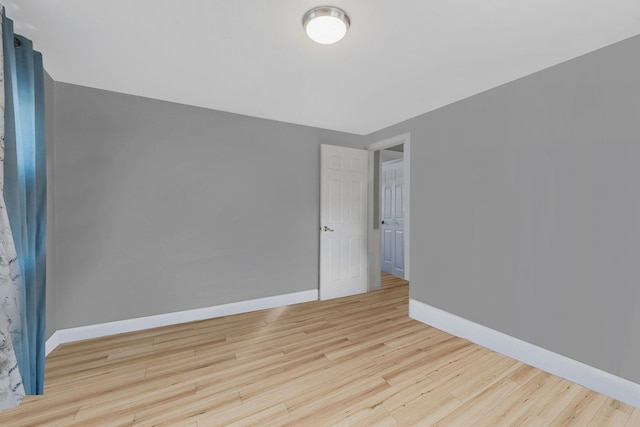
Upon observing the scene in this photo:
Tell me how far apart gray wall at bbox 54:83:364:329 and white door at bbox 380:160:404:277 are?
210 cm

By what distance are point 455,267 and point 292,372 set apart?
1.89 meters

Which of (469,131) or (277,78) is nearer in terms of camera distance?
(277,78)

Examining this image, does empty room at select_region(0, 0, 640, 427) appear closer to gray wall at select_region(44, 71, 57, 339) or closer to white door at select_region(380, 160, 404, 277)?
gray wall at select_region(44, 71, 57, 339)

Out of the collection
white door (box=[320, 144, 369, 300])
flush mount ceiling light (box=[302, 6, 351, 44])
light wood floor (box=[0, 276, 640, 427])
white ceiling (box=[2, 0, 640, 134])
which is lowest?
light wood floor (box=[0, 276, 640, 427])

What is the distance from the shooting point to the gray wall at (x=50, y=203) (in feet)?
7.40

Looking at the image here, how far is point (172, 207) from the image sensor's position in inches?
112

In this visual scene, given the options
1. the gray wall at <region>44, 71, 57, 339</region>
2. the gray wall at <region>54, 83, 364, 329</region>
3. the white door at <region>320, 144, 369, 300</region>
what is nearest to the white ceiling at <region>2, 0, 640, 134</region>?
the gray wall at <region>44, 71, 57, 339</region>

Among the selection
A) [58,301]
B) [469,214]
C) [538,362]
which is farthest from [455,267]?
[58,301]

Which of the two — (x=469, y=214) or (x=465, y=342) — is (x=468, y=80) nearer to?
(x=469, y=214)

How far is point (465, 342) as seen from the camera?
98.3 inches

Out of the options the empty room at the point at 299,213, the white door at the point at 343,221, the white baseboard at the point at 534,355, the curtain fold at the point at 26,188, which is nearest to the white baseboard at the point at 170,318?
the empty room at the point at 299,213

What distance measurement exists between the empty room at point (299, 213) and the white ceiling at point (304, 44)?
0.06 feet

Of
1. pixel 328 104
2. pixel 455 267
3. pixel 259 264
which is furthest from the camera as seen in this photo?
pixel 259 264

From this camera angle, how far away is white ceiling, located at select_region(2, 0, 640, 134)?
1.53 metres
